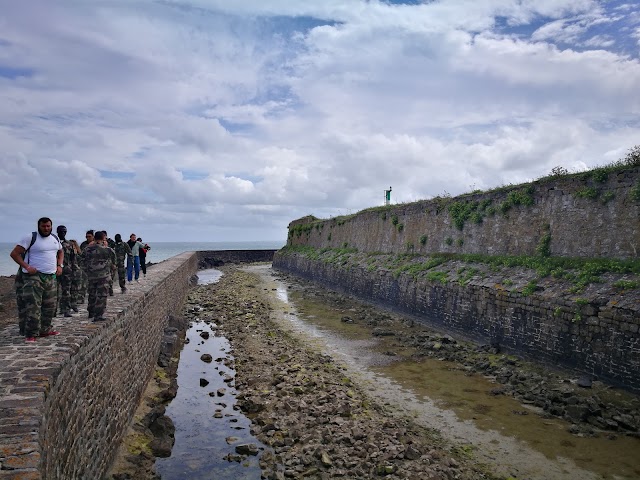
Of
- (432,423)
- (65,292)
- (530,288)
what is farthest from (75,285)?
(530,288)

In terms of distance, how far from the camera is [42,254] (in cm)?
682

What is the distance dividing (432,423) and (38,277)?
25.0ft

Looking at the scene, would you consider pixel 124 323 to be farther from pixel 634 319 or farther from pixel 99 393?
pixel 634 319

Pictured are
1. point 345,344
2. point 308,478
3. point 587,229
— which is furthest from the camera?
point 345,344

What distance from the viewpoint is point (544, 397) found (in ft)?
33.0

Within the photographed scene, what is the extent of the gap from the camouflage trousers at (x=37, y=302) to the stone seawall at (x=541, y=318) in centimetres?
1158

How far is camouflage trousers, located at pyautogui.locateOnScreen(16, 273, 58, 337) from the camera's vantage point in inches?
260

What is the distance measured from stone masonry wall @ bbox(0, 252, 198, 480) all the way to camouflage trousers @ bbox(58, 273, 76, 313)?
15.2 inches

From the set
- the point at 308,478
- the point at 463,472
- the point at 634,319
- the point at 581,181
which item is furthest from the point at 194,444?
the point at 581,181

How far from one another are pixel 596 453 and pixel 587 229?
27.2 ft

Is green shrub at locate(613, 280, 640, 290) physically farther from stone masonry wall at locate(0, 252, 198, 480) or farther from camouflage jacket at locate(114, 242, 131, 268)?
camouflage jacket at locate(114, 242, 131, 268)

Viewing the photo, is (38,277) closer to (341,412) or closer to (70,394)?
(70,394)

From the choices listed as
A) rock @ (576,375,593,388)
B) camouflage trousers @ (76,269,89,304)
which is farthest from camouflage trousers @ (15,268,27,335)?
rock @ (576,375,593,388)

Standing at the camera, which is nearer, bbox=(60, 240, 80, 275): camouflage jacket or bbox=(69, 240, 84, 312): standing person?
bbox=(60, 240, 80, 275): camouflage jacket
